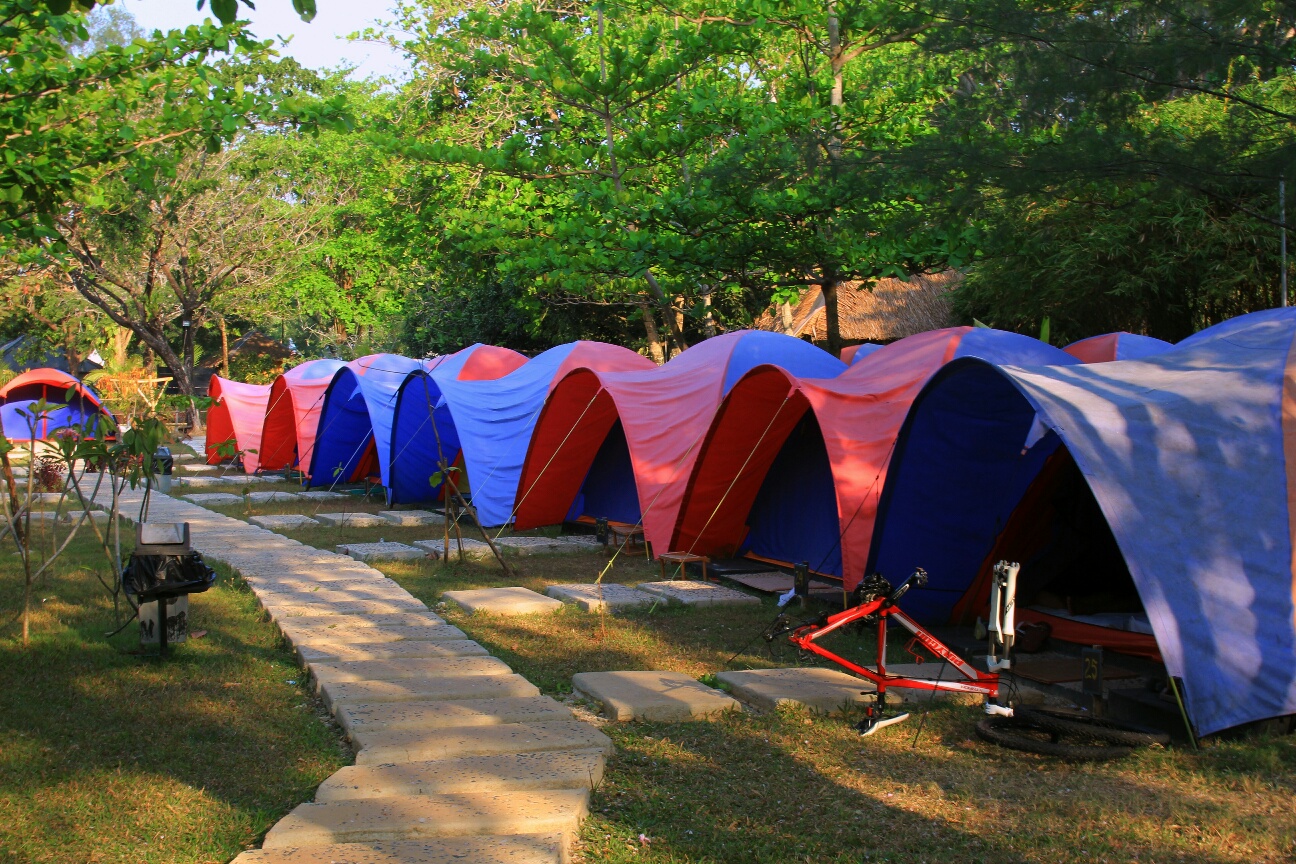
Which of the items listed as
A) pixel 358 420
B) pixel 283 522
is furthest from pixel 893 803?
pixel 358 420

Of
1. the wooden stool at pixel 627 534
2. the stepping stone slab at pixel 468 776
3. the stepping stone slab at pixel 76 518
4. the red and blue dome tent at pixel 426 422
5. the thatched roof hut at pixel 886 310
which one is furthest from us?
the thatched roof hut at pixel 886 310

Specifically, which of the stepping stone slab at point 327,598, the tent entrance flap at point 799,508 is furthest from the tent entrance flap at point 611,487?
the stepping stone slab at point 327,598

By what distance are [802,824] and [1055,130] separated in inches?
201

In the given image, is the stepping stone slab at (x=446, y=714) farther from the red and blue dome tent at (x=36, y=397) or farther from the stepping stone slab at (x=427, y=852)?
the red and blue dome tent at (x=36, y=397)

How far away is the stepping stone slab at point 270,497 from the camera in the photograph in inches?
639

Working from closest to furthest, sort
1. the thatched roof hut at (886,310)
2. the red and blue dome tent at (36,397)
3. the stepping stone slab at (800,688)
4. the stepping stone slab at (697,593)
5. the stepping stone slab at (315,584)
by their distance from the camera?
1. the stepping stone slab at (800,688)
2. the stepping stone slab at (697,593)
3. the stepping stone slab at (315,584)
4. the thatched roof hut at (886,310)
5. the red and blue dome tent at (36,397)

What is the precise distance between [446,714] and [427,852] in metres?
1.57

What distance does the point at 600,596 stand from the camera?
8180 millimetres

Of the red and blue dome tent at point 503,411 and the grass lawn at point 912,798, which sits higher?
the red and blue dome tent at point 503,411

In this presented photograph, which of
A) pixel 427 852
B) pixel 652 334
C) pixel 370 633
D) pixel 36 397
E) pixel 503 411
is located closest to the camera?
pixel 427 852

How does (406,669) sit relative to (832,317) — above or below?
below

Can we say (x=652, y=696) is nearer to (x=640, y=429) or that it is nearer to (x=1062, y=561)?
(x=1062, y=561)

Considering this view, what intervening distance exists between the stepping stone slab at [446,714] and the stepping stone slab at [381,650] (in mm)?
1013

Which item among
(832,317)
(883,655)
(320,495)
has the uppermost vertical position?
(832,317)
